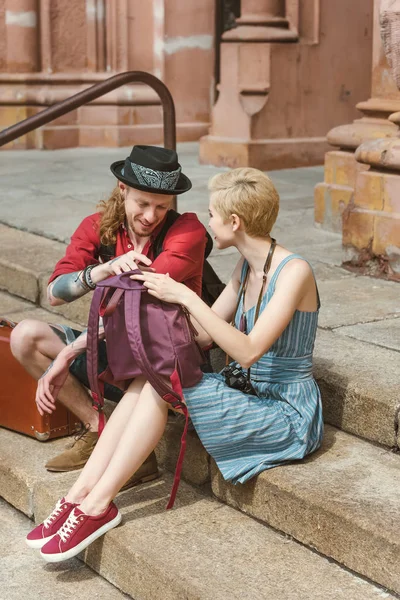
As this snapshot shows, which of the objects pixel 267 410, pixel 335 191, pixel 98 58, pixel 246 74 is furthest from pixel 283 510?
pixel 98 58

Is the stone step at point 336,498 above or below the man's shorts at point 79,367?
below

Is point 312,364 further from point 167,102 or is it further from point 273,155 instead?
point 273,155

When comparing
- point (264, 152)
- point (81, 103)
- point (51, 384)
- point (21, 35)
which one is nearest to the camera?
point (51, 384)

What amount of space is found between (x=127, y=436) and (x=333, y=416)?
78cm

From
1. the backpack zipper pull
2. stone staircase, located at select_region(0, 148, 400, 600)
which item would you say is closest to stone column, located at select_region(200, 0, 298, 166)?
stone staircase, located at select_region(0, 148, 400, 600)

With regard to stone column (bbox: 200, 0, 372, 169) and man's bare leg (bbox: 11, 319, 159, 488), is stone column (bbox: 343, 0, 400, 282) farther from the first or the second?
stone column (bbox: 200, 0, 372, 169)

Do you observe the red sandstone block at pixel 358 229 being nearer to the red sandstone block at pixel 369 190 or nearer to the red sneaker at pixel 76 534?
the red sandstone block at pixel 369 190

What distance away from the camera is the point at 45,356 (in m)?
3.79

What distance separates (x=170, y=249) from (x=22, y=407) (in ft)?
3.03

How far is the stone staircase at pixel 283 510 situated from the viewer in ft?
9.58

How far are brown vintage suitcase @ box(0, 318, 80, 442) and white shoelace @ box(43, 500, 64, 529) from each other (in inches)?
27.8

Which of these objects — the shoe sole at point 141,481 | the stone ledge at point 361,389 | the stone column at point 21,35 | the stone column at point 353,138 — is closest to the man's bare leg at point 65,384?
the shoe sole at point 141,481

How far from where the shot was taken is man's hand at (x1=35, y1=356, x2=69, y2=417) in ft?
11.8

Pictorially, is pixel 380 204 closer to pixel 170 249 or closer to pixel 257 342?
pixel 170 249
